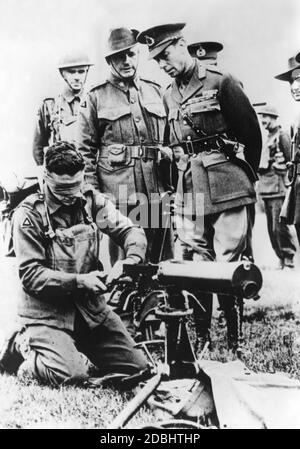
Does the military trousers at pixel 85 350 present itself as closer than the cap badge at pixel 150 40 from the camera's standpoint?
Yes

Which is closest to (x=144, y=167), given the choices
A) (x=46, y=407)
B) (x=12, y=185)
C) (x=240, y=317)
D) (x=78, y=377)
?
(x=12, y=185)

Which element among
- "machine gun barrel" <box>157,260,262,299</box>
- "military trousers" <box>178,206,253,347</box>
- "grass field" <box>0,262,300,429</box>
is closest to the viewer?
"machine gun barrel" <box>157,260,262,299</box>

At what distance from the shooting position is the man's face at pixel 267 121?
13.7ft

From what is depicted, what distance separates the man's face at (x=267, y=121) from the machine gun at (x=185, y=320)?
1148mm

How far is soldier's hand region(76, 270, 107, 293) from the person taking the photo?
4.05m

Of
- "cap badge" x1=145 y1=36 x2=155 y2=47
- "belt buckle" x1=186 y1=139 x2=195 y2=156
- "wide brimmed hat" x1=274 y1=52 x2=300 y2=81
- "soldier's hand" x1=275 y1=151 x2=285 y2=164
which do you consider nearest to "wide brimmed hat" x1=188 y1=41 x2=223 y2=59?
"cap badge" x1=145 y1=36 x2=155 y2=47

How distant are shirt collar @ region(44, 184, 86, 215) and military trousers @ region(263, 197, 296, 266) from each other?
4.73 ft

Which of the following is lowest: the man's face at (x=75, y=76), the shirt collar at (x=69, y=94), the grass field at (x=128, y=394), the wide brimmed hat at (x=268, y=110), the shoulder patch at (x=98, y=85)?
the grass field at (x=128, y=394)

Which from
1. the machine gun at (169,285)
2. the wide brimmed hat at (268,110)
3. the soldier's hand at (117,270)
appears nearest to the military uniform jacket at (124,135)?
the soldier's hand at (117,270)

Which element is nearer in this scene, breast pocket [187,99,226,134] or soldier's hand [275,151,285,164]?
breast pocket [187,99,226,134]

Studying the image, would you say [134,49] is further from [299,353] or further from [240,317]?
[299,353]

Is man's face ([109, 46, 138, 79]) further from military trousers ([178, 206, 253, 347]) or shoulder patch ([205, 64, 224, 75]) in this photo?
military trousers ([178, 206, 253, 347])

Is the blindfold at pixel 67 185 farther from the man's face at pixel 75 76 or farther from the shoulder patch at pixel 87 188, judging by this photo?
the man's face at pixel 75 76

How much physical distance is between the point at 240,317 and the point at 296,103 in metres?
1.76
